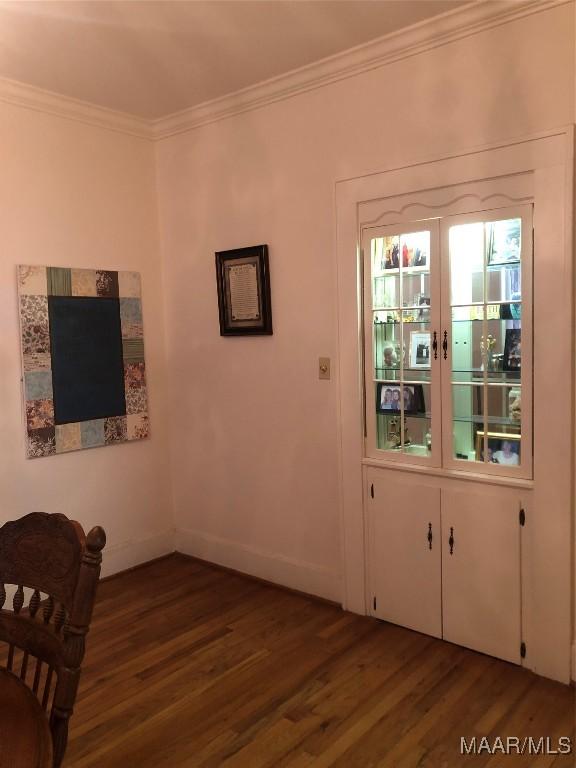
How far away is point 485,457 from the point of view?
9.32 ft

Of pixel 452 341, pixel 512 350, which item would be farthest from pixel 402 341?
pixel 512 350

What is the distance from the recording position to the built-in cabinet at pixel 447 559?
2.78 m

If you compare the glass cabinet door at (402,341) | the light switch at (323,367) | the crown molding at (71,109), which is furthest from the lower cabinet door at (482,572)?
the crown molding at (71,109)

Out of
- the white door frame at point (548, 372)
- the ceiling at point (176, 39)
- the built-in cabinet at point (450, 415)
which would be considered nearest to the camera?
the white door frame at point (548, 372)

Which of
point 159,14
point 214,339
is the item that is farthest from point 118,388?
point 159,14

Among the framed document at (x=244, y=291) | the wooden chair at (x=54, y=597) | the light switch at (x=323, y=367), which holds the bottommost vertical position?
the wooden chair at (x=54, y=597)

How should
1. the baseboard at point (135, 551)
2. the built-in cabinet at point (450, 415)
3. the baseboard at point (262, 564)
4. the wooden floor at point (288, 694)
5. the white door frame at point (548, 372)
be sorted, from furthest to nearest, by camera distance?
the baseboard at point (135, 551) < the baseboard at point (262, 564) < the built-in cabinet at point (450, 415) < the white door frame at point (548, 372) < the wooden floor at point (288, 694)

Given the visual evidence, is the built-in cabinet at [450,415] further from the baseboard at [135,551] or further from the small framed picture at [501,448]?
the baseboard at [135,551]

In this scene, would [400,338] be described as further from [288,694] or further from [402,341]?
[288,694]

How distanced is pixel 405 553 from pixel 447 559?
8.9 inches

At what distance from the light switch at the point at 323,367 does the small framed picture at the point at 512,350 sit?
935 mm

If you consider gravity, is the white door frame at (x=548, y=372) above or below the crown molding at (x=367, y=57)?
below

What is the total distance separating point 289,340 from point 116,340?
112 centimetres

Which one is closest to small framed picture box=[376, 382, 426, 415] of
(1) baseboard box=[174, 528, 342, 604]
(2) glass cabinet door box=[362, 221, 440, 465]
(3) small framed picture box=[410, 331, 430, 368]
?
(2) glass cabinet door box=[362, 221, 440, 465]
